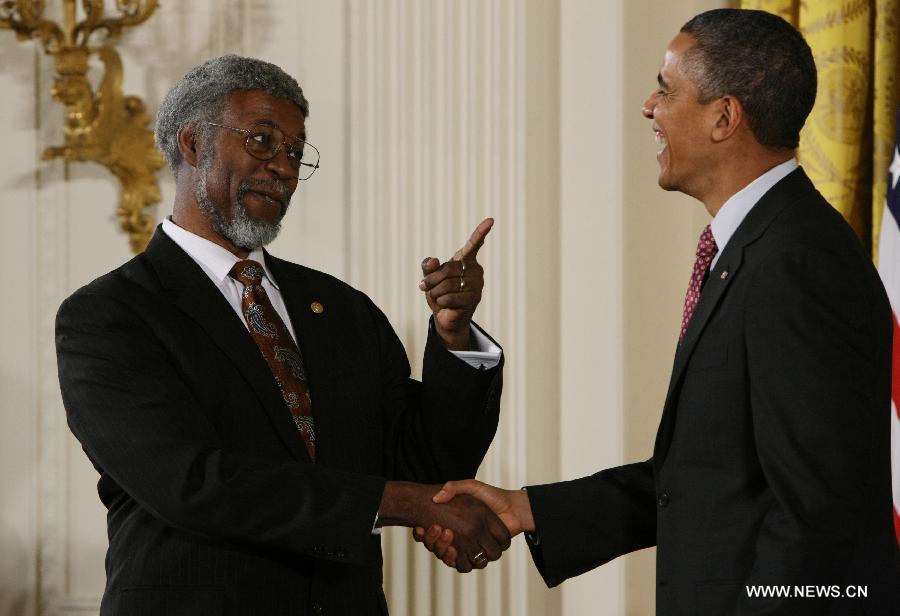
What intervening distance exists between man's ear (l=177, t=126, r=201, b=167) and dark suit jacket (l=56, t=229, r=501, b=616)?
23 centimetres

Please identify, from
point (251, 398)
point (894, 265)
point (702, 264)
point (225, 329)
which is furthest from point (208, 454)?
point (894, 265)

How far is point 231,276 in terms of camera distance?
8.18 ft

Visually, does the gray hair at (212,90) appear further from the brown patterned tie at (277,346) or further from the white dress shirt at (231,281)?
the brown patterned tie at (277,346)

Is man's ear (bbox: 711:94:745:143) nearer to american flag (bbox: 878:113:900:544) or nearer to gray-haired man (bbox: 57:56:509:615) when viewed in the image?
gray-haired man (bbox: 57:56:509:615)

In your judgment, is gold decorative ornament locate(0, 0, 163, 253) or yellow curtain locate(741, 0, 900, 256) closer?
yellow curtain locate(741, 0, 900, 256)

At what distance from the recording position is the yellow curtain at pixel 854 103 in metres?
3.36

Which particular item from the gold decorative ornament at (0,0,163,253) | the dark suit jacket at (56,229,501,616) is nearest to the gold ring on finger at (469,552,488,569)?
the dark suit jacket at (56,229,501,616)

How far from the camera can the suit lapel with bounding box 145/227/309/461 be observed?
7.52 ft

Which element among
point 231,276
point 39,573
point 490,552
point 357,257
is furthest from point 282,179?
point 39,573

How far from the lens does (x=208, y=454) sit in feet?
7.20

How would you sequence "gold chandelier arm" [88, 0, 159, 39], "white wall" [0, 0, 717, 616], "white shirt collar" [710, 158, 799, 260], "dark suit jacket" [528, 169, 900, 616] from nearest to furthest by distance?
"dark suit jacket" [528, 169, 900, 616], "white shirt collar" [710, 158, 799, 260], "white wall" [0, 0, 717, 616], "gold chandelier arm" [88, 0, 159, 39]

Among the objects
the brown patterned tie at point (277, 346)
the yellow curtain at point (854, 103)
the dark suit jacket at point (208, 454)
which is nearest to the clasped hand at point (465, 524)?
the dark suit jacket at point (208, 454)

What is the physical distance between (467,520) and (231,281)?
0.69 metres

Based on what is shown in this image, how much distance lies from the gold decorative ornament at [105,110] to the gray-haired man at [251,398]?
120 cm
